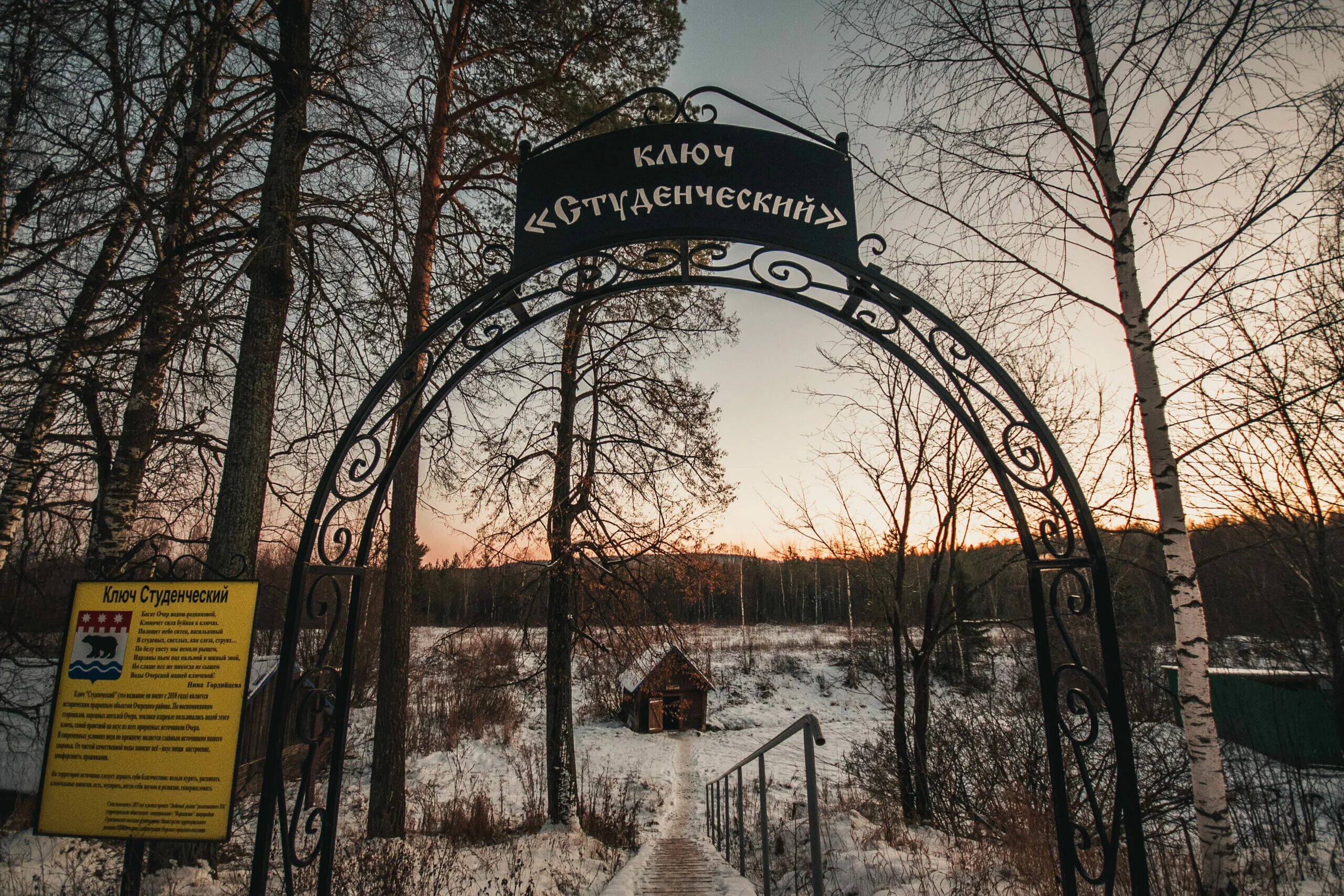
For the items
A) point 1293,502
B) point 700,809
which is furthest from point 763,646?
point 1293,502

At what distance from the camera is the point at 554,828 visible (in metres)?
7.70

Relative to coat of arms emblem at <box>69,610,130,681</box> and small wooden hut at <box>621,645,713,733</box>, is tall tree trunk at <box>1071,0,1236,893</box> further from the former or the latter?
small wooden hut at <box>621,645,713,733</box>

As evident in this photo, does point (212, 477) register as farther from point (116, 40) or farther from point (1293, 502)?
point (1293, 502)

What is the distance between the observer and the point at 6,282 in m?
4.01

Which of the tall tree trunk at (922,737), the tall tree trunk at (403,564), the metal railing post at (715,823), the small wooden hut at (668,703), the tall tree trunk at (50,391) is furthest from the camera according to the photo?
the small wooden hut at (668,703)

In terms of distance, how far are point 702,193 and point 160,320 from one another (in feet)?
13.4

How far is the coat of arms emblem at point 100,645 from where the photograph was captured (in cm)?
291

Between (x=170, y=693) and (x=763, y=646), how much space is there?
3466 cm

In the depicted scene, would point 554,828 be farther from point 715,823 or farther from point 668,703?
point 668,703

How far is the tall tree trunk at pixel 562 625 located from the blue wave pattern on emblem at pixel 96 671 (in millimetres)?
5430

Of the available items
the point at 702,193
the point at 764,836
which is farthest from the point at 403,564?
the point at 702,193

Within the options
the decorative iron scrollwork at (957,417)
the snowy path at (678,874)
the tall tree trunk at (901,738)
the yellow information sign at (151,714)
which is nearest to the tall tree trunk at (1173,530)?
the decorative iron scrollwork at (957,417)

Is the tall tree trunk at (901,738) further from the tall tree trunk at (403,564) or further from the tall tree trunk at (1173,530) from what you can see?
the tall tree trunk at (403,564)

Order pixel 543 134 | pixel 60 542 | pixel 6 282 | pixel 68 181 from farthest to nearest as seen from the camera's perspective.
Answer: pixel 543 134 → pixel 60 542 → pixel 6 282 → pixel 68 181
